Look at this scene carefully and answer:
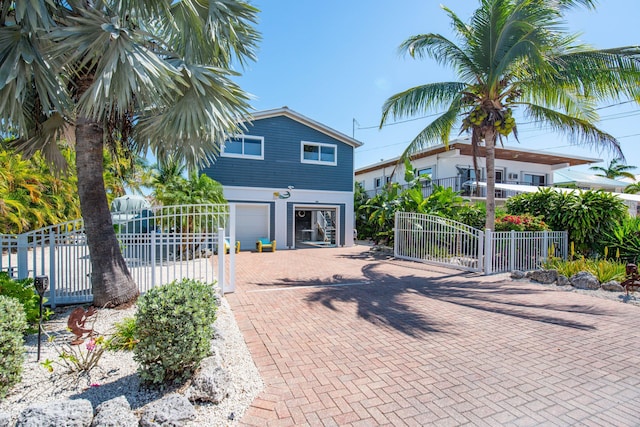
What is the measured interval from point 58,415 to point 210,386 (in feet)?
3.80

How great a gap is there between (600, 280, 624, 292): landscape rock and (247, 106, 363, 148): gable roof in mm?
13209

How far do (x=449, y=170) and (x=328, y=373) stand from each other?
19735 millimetres

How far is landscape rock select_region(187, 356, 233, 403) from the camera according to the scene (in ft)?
10.2

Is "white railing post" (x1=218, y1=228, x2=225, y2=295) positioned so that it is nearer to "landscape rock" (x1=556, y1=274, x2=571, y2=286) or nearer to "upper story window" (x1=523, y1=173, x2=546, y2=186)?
"landscape rock" (x1=556, y1=274, x2=571, y2=286)

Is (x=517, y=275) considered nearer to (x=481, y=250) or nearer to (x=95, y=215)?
(x=481, y=250)

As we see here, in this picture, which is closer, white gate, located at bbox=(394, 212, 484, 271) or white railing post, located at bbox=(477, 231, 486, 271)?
white railing post, located at bbox=(477, 231, 486, 271)

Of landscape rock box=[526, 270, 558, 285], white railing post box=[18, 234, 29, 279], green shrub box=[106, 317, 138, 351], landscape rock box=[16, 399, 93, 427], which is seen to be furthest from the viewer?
landscape rock box=[526, 270, 558, 285]

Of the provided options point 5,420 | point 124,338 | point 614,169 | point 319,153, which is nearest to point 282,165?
point 319,153

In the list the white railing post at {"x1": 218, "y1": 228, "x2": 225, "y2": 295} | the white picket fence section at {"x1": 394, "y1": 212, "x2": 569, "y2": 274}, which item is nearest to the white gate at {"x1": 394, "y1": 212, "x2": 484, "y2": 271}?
the white picket fence section at {"x1": 394, "y1": 212, "x2": 569, "y2": 274}

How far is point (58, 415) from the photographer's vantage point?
2467mm

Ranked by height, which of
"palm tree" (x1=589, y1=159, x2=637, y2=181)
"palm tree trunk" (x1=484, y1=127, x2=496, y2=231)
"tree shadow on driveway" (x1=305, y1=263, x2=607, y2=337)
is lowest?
"tree shadow on driveway" (x1=305, y1=263, x2=607, y2=337)

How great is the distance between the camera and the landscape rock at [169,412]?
2664mm

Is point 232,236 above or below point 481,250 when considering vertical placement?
above

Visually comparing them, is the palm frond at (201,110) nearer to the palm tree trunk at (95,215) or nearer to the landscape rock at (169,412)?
the palm tree trunk at (95,215)
